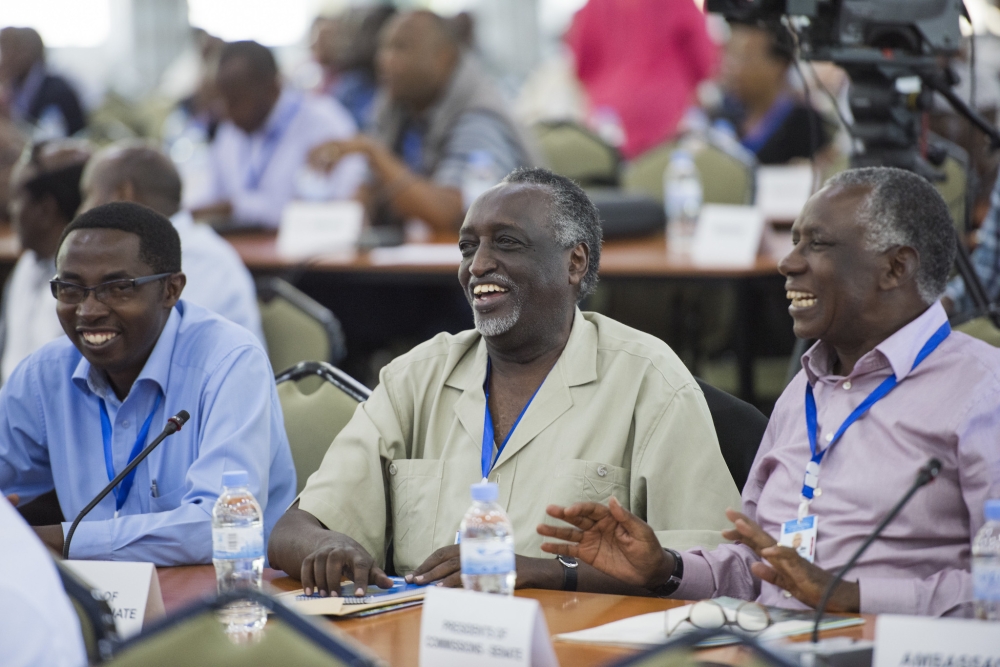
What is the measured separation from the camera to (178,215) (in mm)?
3723

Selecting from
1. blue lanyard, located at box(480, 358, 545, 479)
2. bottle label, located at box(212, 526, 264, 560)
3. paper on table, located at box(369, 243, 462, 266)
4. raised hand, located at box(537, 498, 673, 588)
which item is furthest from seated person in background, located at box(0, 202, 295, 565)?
paper on table, located at box(369, 243, 462, 266)

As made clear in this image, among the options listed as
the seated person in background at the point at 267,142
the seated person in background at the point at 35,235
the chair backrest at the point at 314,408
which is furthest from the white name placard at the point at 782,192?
the chair backrest at the point at 314,408

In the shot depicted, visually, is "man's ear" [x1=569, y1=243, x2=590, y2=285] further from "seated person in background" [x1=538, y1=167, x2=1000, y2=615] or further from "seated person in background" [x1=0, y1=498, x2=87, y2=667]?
"seated person in background" [x1=0, y1=498, x2=87, y2=667]

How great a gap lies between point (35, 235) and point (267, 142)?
1.97 m

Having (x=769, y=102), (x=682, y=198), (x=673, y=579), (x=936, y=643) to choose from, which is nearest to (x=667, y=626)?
(x=673, y=579)

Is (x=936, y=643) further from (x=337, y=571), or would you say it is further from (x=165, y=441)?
(x=165, y=441)

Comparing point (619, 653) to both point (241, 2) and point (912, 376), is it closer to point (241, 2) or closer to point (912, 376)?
point (912, 376)

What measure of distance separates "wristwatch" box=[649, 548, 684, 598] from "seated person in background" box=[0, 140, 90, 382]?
2.49m

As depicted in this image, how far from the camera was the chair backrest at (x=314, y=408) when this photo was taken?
2695 millimetres

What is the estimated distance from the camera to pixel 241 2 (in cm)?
1411

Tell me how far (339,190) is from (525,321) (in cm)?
360

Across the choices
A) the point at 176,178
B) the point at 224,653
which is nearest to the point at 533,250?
the point at 224,653

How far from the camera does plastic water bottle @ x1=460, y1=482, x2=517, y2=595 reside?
5.81ft

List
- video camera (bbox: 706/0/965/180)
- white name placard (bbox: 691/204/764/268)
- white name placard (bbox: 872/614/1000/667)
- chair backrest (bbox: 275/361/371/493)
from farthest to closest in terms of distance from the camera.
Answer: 1. white name placard (bbox: 691/204/764/268)
2. video camera (bbox: 706/0/965/180)
3. chair backrest (bbox: 275/361/371/493)
4. white name placard (bbox: 872/614/1000/667)
